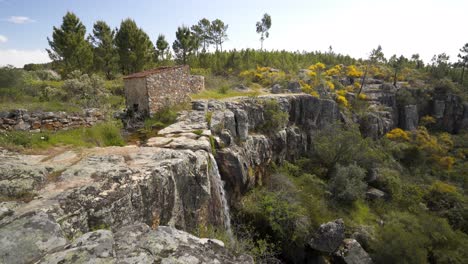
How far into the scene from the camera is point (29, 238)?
275cm

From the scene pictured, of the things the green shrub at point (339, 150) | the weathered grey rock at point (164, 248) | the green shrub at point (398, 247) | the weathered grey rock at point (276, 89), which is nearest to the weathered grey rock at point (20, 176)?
the weathered grey rock at point (164, 248)

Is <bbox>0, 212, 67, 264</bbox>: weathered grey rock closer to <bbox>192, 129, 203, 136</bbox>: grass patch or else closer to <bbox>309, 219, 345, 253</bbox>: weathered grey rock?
<bbox>192, 129, 203, 136</bbox>: grass patch

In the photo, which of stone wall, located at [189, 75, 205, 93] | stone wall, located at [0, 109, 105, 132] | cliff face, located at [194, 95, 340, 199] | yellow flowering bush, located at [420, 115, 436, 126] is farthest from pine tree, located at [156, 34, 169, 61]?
yellow flowering bush, located at [420, 115, 436, 126]

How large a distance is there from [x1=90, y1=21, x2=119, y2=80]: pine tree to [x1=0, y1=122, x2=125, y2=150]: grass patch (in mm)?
17275

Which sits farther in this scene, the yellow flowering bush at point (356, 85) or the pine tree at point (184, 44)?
the yellow flowering bush at point (356, 85)

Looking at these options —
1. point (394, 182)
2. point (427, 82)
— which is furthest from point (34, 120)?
point (427, 82)

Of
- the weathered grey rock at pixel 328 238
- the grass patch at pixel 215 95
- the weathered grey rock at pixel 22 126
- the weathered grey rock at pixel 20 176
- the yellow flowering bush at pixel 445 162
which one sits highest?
the grass patch at pixel 215 95

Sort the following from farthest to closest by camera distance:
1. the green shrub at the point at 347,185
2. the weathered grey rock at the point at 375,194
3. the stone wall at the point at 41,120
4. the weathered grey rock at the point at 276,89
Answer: the weathered grey rock at the point at 276,89 < the weathered grey rock at the point at 375,194 < the green shrub at the point at 347,185 < the stone wall at the point at 41,120

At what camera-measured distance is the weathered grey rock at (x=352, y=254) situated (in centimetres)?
1024

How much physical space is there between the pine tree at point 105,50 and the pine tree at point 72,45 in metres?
2.43

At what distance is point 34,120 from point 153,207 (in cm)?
523

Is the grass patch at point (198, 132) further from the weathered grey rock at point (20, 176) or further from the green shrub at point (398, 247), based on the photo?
the green shrub at point (398, 247)

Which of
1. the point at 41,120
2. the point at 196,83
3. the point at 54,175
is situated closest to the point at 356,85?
the point at 196,83

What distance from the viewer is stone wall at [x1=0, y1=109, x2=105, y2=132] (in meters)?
6.82
